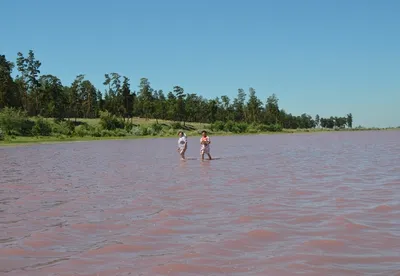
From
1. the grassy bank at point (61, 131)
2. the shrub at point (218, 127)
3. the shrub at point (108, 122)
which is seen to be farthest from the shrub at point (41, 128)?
the shrub at point (218, 127)

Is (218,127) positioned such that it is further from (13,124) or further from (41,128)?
(13,124)

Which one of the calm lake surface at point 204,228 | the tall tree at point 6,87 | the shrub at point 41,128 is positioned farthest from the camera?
the tall tree at point 6,87

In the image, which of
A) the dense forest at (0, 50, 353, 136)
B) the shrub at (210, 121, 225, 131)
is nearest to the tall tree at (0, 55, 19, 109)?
the dense forest at (0, 50, 353, 136)

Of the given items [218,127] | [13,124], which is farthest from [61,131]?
[218,127]

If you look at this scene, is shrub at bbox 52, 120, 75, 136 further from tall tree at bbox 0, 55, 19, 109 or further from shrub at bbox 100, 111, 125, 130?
tall tree at bbox 0, 55, 19, 109

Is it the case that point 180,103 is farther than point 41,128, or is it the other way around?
point 180,103

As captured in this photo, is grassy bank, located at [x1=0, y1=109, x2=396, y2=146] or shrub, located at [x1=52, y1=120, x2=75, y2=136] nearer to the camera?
grassy bank, located at [x1=0, y1=109, x2=396, y2=146]

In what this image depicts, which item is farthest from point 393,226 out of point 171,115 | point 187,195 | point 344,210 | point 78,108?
point 78,108

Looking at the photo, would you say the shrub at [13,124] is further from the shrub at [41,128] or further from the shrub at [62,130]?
the shrub at [62,130]

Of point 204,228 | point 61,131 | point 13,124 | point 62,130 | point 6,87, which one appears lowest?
point 204,228

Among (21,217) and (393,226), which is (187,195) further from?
(393,226)

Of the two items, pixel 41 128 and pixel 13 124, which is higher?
pixel 13 124

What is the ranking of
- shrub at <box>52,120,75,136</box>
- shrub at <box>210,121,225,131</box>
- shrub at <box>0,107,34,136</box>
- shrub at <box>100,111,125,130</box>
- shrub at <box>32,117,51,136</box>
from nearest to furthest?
shrub at <box>0,107,34,136</box>, shrub at <box>32,117,51,136</box>, shrub at <box>52,120,75,136</box>, shrub at <box>100,111,125,130</box>, shrub at <box>210,121,225,131</box>

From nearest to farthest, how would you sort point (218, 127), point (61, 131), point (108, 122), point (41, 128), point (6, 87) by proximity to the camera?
point (41, 128) → point (61, 131) → point (6, 87) → point (108, 122) → point (218, 127)
